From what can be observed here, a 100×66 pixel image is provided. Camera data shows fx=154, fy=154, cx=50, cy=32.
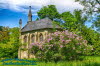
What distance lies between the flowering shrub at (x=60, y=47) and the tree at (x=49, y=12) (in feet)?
109

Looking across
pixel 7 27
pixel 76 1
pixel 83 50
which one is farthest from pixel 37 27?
pixel 76 1

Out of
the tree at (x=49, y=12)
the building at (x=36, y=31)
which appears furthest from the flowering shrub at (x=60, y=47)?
the tree at (x=49, y=12)

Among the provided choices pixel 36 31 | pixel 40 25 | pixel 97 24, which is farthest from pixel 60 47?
pixel 36 31

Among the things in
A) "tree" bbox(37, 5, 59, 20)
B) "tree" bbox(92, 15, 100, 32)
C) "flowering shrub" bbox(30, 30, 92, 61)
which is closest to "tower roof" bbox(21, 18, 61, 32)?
"tree" bbox(37, 5, 59, 20)

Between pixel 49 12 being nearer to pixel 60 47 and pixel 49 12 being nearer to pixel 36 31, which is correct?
pixel 36 31

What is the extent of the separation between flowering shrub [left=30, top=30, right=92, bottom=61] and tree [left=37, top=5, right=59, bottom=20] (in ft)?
109

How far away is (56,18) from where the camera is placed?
168ft

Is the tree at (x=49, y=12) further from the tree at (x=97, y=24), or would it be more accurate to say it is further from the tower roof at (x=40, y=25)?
the tree at (x=97, y=24)

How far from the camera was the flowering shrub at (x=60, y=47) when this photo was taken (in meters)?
16.6

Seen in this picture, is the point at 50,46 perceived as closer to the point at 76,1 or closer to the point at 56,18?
the point at 76,1

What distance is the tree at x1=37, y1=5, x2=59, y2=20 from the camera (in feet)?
165

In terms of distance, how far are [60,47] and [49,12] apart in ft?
114

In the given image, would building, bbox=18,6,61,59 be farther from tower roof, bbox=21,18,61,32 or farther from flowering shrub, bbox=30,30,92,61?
flowering shrub, bbox=30,30,92,61

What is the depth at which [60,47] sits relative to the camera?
16.5 meters
